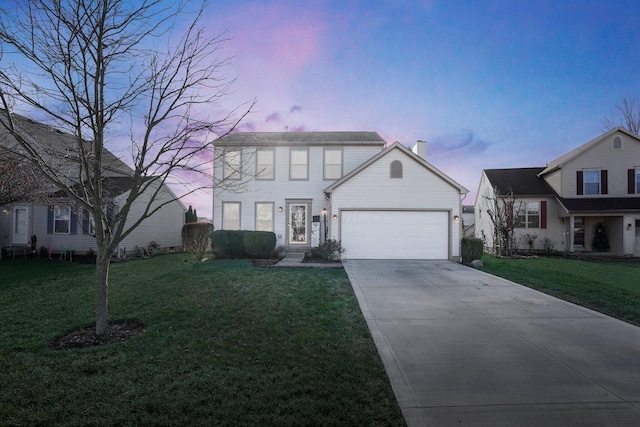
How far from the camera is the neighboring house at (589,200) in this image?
17453mm

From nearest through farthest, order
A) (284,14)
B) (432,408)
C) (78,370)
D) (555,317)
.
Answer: (432,408) < (78,370) < (555,317) < (284,14)

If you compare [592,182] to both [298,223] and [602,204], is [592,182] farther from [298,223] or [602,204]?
[298,223]

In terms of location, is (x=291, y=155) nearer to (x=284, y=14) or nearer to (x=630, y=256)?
(x=284, y=14)

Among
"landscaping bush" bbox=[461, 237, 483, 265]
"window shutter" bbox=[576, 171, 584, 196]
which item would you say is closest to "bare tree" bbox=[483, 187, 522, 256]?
"window shutter" bbox=[576, 171, 584, 196]

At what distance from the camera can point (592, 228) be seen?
754 inches

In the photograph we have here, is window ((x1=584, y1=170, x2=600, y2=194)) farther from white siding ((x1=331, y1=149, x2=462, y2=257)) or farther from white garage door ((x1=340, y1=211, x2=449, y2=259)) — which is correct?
white garage door ((x1=340, y1=211, x2=449, y2=259))

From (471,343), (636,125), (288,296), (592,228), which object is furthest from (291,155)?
(636,125)

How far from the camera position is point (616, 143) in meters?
18.3

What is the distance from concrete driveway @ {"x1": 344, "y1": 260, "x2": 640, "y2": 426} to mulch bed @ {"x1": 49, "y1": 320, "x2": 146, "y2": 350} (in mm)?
3946

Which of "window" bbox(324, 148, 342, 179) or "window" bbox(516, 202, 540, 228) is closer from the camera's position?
"window" bbox(324, 148, 342, 179)

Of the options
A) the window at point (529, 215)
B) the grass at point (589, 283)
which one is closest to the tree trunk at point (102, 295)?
the grass at point (589, 283)

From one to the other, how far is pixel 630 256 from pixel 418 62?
1639 centimetres

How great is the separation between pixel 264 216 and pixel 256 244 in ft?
8.83

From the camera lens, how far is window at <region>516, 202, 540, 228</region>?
63.2ft
